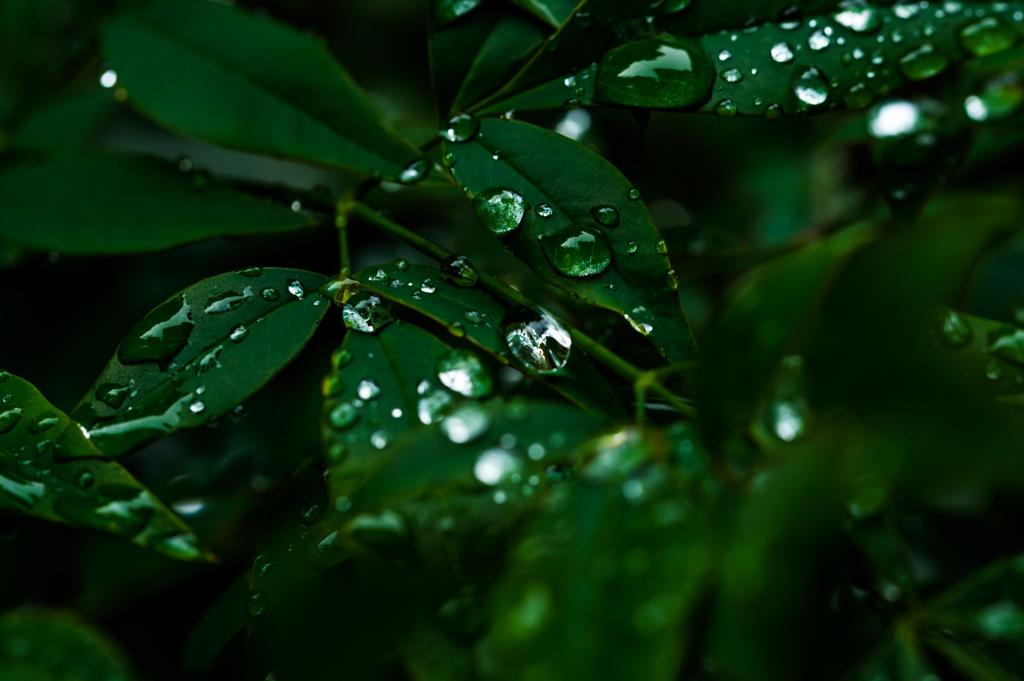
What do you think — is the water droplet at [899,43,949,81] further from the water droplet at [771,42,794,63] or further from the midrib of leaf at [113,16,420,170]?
the midrib of leaf at [113,16,420,170]

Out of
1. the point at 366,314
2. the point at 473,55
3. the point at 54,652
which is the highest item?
the point at 473,55

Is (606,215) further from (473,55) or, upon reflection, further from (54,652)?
(54,652)

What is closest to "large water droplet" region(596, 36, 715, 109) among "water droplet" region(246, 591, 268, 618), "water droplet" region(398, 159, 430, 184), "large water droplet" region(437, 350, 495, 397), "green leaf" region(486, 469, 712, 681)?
"water droplet" region(398, 159, 430, 184)

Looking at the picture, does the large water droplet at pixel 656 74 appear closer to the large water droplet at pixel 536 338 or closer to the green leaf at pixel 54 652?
the large water droplet at pixel 536 338

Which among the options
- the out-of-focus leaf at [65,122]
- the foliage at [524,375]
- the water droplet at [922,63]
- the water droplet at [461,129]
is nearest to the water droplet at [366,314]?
the foliage at [524,375]

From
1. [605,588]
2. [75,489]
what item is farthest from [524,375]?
[75,489]

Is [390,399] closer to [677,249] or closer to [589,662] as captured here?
[589,662]
